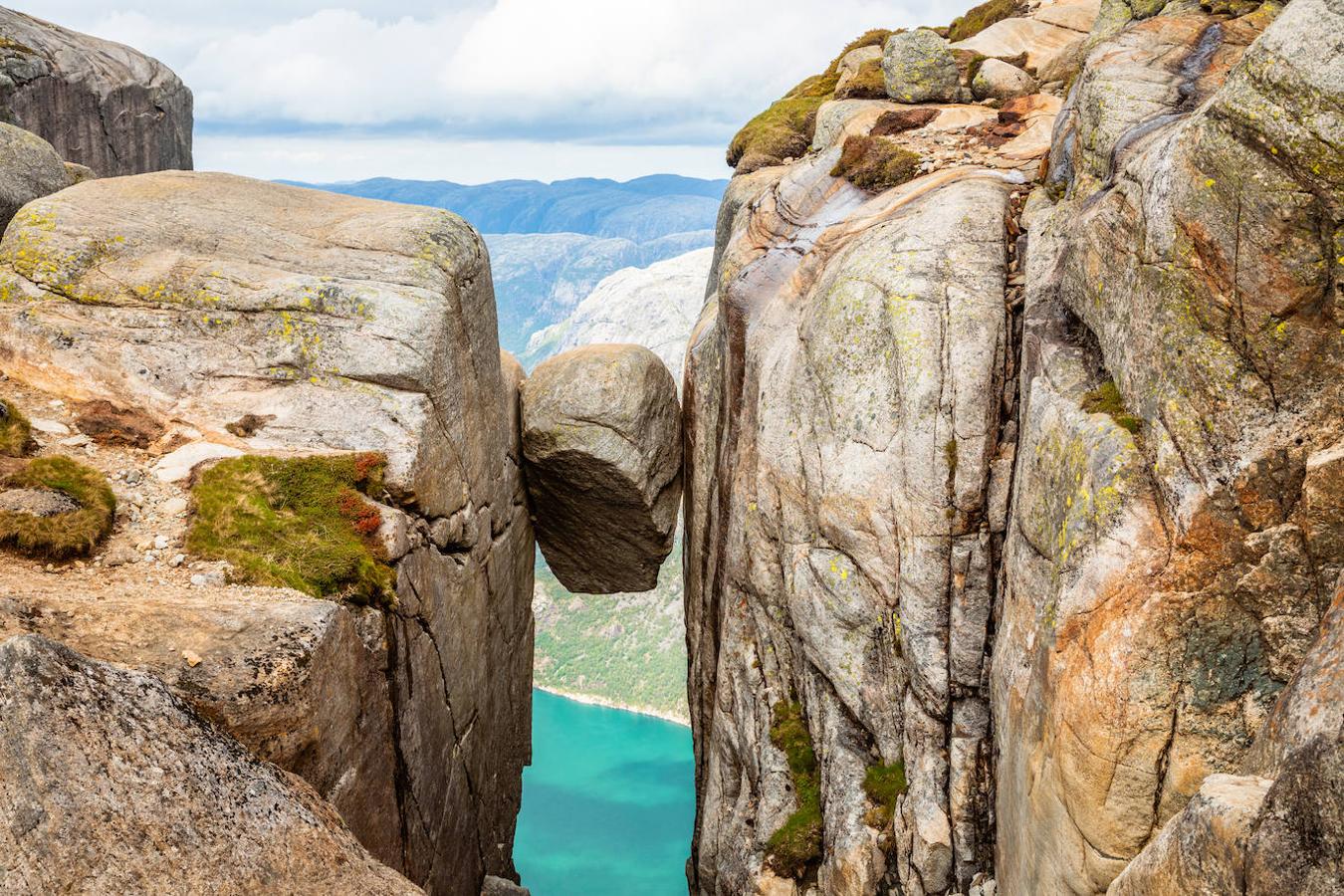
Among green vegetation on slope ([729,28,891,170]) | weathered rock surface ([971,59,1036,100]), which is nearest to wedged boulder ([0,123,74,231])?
green vegetation on slope ([729,28,891,170])

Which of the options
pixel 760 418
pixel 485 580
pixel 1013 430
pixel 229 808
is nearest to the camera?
pixel 229 808

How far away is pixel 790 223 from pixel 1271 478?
15.1 metres

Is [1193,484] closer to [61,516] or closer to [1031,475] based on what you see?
[1031,475]

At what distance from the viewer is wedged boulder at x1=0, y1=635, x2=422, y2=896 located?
26.5 feet

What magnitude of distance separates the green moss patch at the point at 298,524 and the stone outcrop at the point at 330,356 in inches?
25.0

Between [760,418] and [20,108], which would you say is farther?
[20,108]

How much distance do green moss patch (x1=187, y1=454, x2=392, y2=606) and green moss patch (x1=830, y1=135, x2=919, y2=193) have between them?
44.0ft

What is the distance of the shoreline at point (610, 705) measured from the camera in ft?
286

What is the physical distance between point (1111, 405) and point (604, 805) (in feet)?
199

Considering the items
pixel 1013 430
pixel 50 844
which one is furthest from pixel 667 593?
pixel 50 844

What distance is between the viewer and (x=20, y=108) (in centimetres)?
4709

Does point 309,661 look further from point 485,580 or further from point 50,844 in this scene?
point 485,580

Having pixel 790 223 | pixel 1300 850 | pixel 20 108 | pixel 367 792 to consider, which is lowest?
pixel 367 792

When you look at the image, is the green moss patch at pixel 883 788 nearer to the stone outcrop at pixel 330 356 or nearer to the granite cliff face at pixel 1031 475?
the granite cliff face at pixel 1031 475
